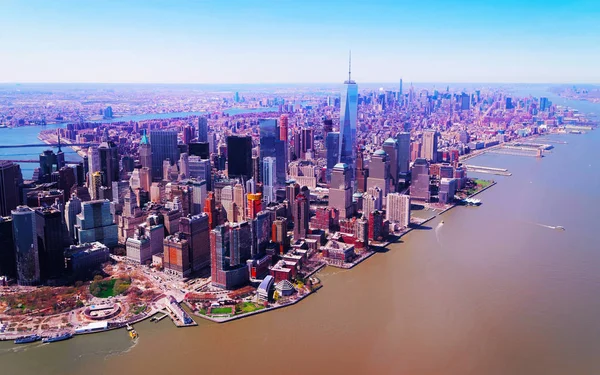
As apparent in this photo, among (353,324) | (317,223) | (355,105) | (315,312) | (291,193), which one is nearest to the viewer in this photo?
(353,324)

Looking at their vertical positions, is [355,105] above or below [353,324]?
above

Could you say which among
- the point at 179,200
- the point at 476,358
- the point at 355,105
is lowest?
the point at 476,358

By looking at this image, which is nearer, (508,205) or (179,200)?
(179,200)

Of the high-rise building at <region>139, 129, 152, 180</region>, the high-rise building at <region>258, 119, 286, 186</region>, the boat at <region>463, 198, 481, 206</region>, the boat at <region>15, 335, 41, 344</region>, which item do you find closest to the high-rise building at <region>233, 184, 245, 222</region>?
the high-rise building at <region>258, 119, 286, 186</region>

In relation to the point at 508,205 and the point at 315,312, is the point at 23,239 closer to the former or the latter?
the point at 315,312

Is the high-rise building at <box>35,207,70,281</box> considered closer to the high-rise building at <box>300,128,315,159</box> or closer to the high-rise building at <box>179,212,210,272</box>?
the high-rise building at <box>179,212,210,272</box>

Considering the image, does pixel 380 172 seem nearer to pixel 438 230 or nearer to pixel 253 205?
pixel 438 230

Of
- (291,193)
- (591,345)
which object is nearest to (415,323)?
(591,345)
